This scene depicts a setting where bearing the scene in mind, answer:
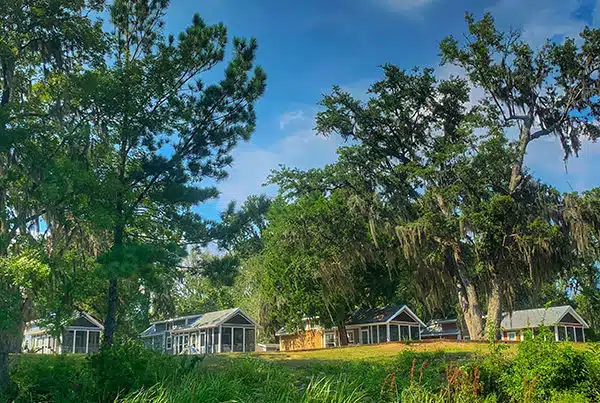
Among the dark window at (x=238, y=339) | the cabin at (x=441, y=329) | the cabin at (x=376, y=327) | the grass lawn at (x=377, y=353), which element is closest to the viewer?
the grass lawn at (x=377, y=353)

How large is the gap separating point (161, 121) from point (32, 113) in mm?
3534

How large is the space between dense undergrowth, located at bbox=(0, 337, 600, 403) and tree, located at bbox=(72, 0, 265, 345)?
18.7 ft

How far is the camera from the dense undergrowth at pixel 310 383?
7.94 metres

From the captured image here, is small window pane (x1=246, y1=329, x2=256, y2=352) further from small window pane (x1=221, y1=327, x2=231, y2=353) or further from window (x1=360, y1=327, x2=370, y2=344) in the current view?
window (x1=360, y1=327, x2=370, y2=344)

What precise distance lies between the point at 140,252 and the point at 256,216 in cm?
632

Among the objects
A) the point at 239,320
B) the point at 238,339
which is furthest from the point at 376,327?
the point at 238,339

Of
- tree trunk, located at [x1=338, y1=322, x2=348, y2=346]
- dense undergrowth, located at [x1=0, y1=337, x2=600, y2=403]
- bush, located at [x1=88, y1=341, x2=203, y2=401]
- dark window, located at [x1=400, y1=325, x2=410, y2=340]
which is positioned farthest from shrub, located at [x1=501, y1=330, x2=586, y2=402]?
dark window, located at [x1=400, y1=325, x2=410, y2=340]

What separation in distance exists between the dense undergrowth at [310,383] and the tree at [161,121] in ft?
18.7

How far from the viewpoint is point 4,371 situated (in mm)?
11969

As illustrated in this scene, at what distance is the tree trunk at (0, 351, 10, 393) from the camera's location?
1123cm

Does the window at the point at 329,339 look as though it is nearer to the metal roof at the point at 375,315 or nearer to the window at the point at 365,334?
the metal roof at the point at 375,315

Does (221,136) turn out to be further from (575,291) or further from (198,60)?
(575,291)

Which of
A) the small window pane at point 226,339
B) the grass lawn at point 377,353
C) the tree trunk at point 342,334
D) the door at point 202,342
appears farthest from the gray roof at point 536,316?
the door at point 202,342

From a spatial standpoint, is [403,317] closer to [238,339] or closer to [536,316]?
[536,316]
